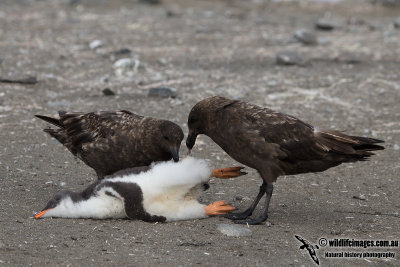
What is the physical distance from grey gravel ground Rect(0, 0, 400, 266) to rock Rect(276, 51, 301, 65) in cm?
19

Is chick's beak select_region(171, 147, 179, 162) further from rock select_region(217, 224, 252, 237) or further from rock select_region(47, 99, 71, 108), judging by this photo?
rock select_region(47, 99, 71, 108)

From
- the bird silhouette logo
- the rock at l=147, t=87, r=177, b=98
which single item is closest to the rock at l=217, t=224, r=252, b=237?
the bird silhouette logo

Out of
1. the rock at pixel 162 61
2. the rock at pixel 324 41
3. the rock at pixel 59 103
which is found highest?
the rock at pixel 162 61

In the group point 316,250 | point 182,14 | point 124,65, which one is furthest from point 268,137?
point 182,14

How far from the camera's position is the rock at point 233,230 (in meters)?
5.75

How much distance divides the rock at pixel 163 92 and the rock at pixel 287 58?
2.61 metres

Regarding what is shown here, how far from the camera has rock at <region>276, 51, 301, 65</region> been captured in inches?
473

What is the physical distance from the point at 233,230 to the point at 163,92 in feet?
15.5

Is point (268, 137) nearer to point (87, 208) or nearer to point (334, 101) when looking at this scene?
point (87, 208)

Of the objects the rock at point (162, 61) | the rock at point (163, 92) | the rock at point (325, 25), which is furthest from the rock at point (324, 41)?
the rock at point (163, 92)

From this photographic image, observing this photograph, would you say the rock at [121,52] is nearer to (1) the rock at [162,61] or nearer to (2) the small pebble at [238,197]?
(1) the rock at [162,61]

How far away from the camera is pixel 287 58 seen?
12.0 metres

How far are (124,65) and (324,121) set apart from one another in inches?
144

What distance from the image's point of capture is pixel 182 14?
56.4 ft
